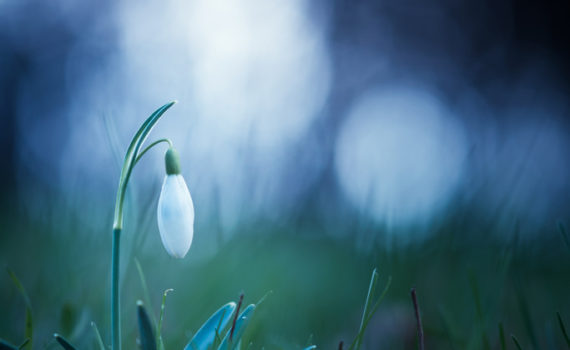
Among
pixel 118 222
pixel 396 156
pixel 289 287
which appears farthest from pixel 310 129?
pixel 118 222

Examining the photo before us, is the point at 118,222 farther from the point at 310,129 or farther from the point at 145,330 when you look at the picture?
the point at 310,129

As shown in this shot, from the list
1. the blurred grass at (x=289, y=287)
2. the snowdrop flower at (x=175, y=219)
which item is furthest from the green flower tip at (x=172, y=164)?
the blurred grass at (x=289, y=287)

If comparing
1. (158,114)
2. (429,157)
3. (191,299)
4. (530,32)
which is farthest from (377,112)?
(158,114)

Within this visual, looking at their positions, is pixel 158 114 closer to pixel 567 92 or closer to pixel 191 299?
pixel 191 299

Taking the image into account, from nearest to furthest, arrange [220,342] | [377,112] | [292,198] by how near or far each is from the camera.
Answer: [220,342]
[292,198]
[377,112]

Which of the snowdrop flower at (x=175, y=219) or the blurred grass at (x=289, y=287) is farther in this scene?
the blurred grass at (x=289, y=287)

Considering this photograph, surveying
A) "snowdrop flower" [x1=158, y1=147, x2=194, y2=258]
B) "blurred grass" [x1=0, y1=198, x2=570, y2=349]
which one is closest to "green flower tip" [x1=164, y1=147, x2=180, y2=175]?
"snowdrop flower" [x1=158, y1=147, x2=194, y2=258]

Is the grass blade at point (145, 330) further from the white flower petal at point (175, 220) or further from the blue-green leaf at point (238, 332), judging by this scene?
the white flower petal at point (175, 220)
